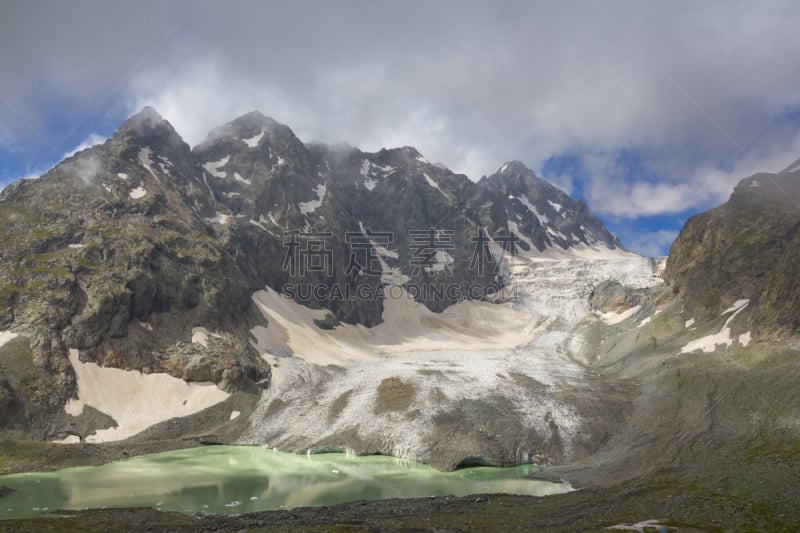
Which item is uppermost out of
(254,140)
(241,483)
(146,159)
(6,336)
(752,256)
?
(254,140)

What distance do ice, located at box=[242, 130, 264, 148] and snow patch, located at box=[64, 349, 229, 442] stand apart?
122302 millimetres

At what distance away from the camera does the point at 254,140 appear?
18888 cm

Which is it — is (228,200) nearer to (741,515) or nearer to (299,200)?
(299,200)

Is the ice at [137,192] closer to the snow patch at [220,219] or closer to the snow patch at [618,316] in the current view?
the snow patch at [220,219]

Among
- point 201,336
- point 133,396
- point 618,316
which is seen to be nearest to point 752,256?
point 618,316

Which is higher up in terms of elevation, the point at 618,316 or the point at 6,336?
Result: the point at 618,316

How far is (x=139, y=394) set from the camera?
7769 cm

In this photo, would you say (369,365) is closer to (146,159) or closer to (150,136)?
(146,159)

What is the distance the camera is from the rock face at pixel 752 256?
2566 inches

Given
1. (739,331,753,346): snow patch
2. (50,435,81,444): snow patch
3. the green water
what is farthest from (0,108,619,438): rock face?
(739,331,753,346): snow patch

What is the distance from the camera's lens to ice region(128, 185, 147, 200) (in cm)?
11762

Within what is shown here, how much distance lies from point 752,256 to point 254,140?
161221mm

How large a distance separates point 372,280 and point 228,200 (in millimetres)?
57023

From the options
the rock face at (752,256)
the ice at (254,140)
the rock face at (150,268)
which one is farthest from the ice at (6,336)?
the ice at (254,140)
